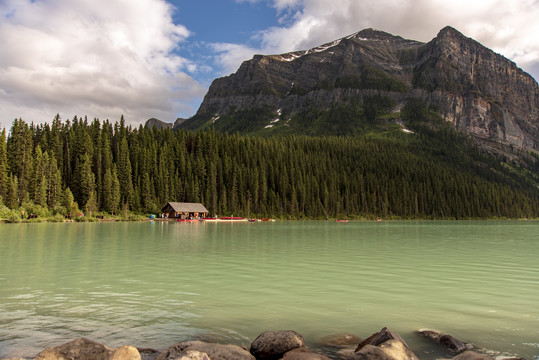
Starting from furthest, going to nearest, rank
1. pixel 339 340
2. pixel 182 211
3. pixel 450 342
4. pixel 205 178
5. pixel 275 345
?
pixel 205 178
pixel 182 211
pixel 339 340
pixel 450 342
pixel 275 345

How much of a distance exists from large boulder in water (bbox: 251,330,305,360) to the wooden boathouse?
104 metres

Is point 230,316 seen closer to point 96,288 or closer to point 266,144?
point 96,288

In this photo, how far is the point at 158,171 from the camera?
415 feet

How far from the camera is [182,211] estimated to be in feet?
366

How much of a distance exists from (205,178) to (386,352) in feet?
431

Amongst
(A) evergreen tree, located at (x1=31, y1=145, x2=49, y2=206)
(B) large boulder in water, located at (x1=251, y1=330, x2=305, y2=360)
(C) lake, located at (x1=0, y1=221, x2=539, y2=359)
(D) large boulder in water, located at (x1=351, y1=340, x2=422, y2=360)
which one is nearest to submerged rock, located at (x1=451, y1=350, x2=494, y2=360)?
(D) large boulder in water, located at (x1=351, y1=340, x2=422, y2=360)

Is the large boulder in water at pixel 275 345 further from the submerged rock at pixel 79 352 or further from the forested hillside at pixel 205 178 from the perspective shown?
the forested hillside at pixel 205 178

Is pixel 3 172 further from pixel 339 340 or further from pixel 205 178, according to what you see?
pixel 339 340

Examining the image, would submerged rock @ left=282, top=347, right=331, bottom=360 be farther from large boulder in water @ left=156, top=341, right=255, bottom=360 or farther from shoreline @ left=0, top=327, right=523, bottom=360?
large boulder in water @ left=156, top=341, right=255, bottom=360

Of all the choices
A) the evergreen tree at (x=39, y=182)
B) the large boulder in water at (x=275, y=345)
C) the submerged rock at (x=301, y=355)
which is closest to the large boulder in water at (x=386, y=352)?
the submerged rock at (x=301, y=355)

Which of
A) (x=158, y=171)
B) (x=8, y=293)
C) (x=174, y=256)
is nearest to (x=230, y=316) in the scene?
(x=8, y=293)

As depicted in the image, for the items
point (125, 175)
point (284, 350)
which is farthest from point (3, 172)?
point (284, 350)

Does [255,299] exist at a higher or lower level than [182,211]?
lower

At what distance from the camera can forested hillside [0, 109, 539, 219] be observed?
97.6 meters
